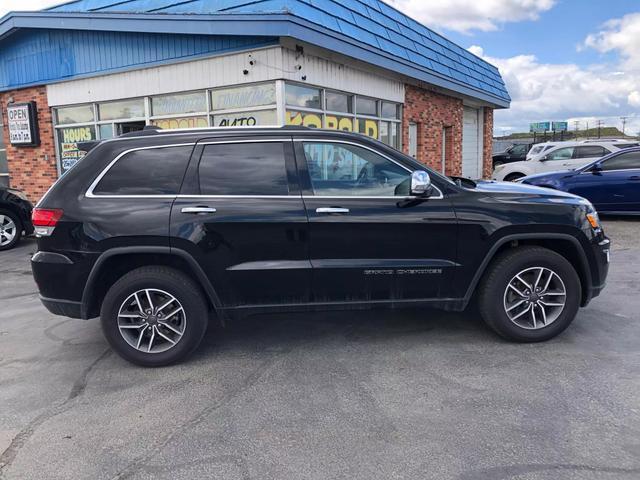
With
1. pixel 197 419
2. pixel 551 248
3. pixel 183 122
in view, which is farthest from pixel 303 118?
pixel 197 419

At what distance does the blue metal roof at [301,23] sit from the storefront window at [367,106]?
95 centimetres

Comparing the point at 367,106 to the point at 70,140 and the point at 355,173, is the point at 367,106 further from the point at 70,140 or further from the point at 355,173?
the point at 355,173

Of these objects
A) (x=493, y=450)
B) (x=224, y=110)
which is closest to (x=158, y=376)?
(x=493, y=450)

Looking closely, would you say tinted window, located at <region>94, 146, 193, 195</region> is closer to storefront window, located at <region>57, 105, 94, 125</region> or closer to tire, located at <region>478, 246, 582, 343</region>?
tire, located at <region>478, 246, 582, 343</region>

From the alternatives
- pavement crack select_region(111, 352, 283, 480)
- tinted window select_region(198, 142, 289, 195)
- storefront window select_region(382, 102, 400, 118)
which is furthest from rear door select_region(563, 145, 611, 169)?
pavement crack select_region(111, 352, 283, 480)

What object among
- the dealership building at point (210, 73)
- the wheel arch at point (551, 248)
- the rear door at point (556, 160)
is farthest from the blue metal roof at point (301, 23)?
the wheel arch at point (551, 248)

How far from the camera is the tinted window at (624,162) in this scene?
10477 millimetres

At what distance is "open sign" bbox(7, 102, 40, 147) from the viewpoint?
41.1 feet

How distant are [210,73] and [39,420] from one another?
7738 mm

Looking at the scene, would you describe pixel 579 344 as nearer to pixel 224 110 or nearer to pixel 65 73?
pixel 224 110

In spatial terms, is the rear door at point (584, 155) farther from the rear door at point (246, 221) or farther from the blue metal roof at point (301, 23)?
the rear door at point (246, 221)

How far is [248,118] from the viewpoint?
373 inches

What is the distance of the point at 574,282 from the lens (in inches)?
162

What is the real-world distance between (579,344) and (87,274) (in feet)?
12.9
